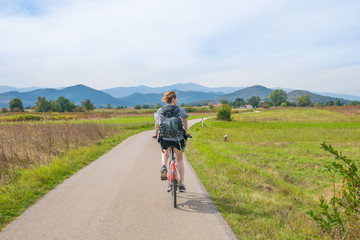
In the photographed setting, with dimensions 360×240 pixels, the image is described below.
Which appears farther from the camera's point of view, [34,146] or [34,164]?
[34,146]

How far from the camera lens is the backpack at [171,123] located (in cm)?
487

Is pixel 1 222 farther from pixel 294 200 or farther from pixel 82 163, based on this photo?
pixel 294 200

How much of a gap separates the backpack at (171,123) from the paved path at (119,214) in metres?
1.51

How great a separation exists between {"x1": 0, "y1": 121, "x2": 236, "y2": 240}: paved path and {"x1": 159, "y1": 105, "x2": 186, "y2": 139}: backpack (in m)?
1.51

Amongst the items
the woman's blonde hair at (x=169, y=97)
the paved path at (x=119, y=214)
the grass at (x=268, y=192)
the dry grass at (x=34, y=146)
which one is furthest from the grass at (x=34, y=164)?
the grass at (x=268, y=192)

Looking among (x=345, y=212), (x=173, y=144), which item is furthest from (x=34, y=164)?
(x=345, y=212)

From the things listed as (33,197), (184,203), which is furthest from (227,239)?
(33,197)

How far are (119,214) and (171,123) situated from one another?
200 centimetres

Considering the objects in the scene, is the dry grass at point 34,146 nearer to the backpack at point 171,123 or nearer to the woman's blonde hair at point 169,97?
the backpack at point 171,123

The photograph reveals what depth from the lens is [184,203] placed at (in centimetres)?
513

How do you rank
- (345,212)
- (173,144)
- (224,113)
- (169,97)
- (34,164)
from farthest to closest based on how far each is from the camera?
1. (224,113)
2. (34,164)
3. (169,97)
4. (173,144)
5. (345,212)

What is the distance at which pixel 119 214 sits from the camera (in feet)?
14.8

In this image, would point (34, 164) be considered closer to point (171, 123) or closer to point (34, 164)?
point (34, 164)

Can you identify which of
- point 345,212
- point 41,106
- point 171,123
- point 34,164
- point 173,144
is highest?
point 41,106
